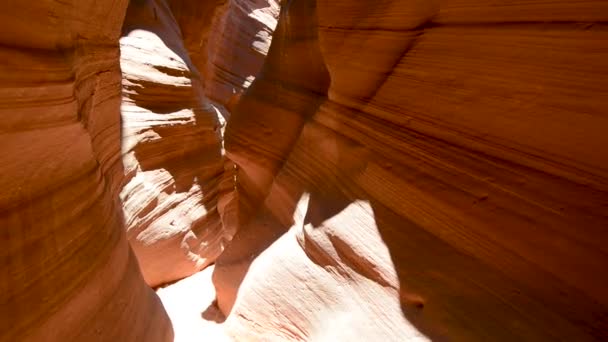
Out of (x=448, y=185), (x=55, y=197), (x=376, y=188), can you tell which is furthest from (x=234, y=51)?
(x=448, y=185)

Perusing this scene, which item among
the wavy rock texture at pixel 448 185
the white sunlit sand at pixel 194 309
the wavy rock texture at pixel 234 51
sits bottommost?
the white sunlit sand at pixel 194 309

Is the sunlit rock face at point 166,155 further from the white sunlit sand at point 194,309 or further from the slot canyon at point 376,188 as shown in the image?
the slot canyon at point 376,188

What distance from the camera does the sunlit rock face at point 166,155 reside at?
371 cm

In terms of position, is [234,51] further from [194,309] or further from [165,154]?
[194,309]

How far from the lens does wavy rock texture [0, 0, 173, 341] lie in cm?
125

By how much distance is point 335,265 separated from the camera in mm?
2068

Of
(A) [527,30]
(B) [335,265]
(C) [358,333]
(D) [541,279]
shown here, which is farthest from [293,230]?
(A) [527,30]

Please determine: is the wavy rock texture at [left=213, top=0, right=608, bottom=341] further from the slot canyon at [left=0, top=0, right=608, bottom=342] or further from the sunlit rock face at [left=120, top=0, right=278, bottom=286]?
the sunlit rock face at [left=120, top=0, right=278, bottom=286]

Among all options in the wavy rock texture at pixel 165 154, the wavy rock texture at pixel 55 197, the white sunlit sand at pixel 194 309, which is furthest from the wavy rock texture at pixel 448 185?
the wavy rock texture at pixel 165 154

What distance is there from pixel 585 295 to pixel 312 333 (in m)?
1.30

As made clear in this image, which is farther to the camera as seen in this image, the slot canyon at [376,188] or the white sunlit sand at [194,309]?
the white sunlit sand at [194,309]

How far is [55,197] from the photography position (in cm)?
152

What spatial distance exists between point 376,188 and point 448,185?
17.0 inches

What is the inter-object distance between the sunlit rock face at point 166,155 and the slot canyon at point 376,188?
0.92 meters
